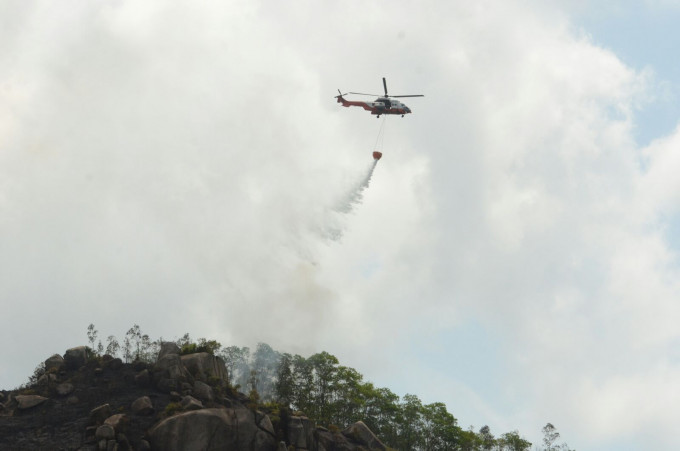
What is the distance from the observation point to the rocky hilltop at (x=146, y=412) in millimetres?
50875

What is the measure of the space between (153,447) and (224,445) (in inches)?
252

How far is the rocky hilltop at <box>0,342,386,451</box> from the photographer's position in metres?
50.9

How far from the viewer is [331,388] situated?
310 ft

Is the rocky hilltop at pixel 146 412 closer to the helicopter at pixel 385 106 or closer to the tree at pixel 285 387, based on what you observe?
the tree at pixel 285 387

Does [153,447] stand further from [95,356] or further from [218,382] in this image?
[95,356]

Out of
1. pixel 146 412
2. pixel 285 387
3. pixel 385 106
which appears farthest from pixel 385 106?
pixel 146 412

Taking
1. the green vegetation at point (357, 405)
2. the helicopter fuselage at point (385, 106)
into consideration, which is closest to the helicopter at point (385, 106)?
the helicopter fuselage at point (385, 106)

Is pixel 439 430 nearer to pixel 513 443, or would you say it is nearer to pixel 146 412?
pixel 513 443

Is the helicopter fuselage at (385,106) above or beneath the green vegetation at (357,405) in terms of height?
above

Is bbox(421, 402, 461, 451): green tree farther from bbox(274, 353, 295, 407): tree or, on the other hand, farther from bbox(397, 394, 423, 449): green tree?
bbox(274, 353, 295, 407): tree

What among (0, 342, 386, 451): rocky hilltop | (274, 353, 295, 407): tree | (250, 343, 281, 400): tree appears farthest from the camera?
(250, 343, 281, 400): tree

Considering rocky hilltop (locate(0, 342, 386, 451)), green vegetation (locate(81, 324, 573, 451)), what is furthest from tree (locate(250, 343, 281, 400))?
rocky hilltop (locate(0, 342, 386, 451))

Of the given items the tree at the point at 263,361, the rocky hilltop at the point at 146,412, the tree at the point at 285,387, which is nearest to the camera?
the rocky hilltop at the point at 146,412

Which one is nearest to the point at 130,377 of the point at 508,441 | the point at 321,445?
the point at 321,445
